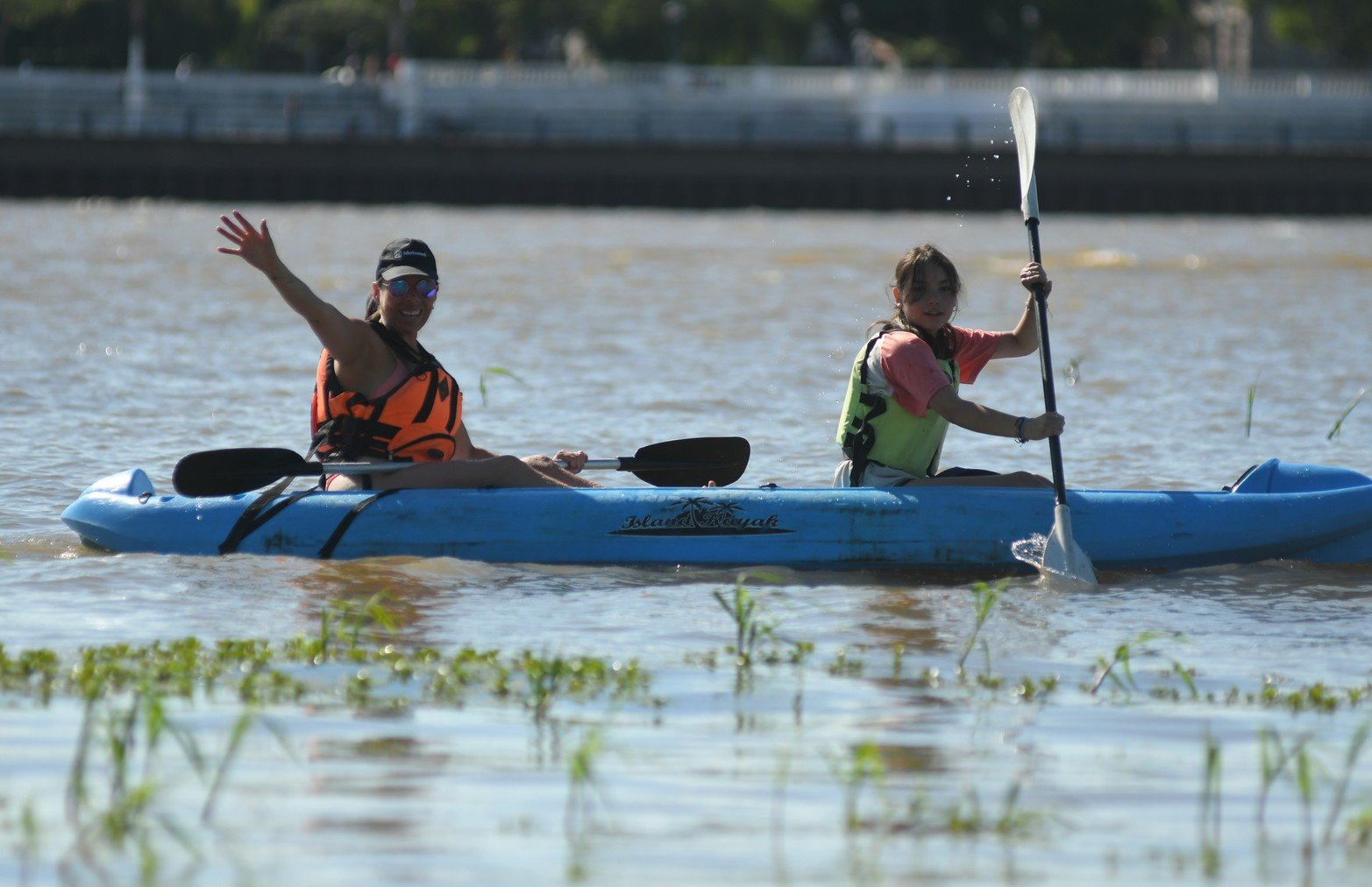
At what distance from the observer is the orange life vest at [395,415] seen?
7395mm

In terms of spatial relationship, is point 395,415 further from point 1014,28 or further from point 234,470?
point 1014,28

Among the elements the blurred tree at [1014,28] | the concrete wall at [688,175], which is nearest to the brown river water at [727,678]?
the concrete wall at [688,175]

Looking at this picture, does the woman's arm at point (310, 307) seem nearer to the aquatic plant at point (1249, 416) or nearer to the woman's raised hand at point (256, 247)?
the woman's raised hand at point (256, 247)

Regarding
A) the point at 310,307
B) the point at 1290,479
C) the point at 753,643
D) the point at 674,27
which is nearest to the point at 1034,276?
the point at 1290,479

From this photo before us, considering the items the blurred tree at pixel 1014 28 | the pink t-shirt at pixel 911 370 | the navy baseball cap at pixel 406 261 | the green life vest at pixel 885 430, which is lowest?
the green life vest at pixel 885 430

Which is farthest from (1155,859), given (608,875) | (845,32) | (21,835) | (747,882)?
(845,32)

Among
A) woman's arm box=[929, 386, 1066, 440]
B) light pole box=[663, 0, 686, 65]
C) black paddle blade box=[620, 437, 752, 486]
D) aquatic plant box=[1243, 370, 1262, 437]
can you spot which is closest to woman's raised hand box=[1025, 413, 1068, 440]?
woman's arm box=[929, 386, 1066, 440]

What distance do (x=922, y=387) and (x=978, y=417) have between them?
0.77 ft

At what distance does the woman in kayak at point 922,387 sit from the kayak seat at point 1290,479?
79 cm

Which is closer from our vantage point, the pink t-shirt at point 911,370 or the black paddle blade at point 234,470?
the pink t-shirt at point 911,370

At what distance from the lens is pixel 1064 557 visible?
727cm

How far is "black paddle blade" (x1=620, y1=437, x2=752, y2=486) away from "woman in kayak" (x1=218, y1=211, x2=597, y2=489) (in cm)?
44

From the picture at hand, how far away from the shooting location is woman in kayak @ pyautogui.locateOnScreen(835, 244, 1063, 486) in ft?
23.6

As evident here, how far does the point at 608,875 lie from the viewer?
13.0ft
